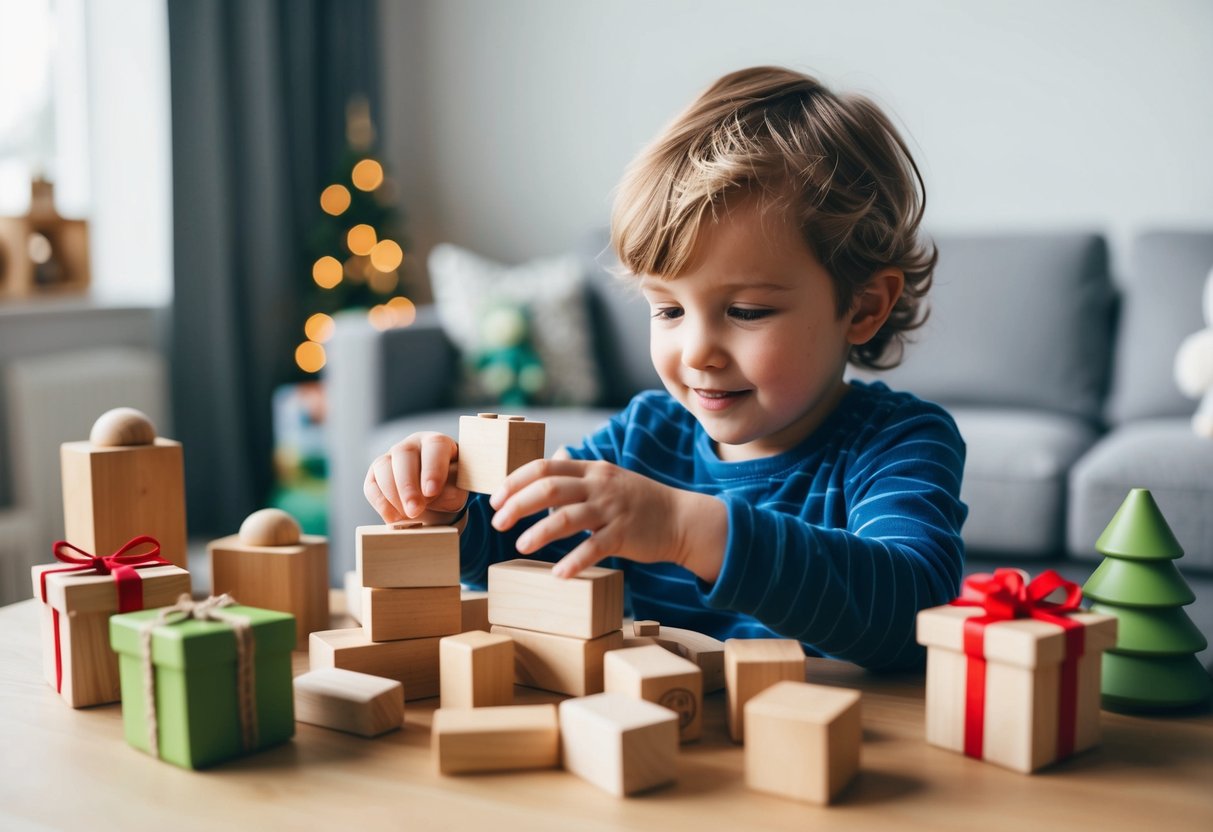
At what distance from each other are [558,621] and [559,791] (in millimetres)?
165

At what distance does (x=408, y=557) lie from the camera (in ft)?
2.84

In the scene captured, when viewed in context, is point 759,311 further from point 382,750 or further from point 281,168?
point 281,168

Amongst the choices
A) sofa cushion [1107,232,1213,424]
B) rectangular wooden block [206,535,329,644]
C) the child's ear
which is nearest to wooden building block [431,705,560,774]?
rectangular wooden block [206,535,329,644]

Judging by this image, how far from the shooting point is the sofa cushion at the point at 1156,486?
2.25 meters

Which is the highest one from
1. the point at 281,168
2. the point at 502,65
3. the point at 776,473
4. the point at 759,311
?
the point at 502,65

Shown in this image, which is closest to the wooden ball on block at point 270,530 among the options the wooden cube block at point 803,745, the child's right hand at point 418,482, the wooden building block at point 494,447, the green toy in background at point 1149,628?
the child's right hand at point 418,482

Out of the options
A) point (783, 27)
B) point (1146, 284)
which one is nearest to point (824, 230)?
point (1146, 284)

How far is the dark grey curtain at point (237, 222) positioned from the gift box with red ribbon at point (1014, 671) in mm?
3159

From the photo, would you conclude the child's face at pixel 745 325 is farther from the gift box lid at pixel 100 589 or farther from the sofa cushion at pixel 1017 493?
the sofa cushion at pixel 1017 493

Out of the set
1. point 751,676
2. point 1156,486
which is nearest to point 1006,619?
point 751,676

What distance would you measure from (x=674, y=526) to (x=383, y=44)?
400 centimetres

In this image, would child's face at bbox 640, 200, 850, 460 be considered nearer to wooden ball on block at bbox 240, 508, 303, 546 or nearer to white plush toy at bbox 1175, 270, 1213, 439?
wooden ball on block at bbox 240, 508, 303, 546

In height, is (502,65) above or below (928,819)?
above

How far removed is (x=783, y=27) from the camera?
3.75 meters
